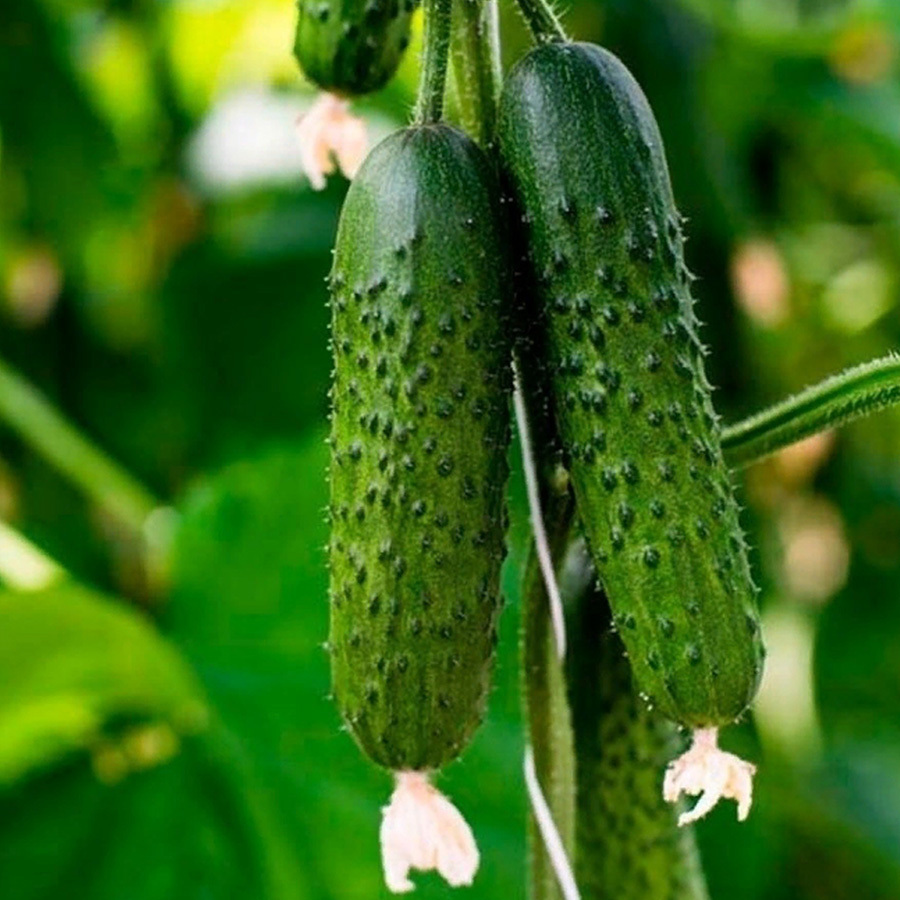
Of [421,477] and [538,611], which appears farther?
[538,611]

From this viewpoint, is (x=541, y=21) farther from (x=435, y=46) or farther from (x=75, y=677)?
(x=75, y=677)

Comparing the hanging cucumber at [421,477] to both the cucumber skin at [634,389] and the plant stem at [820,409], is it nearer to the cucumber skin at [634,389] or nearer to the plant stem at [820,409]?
the cucumber skin at [634,389]

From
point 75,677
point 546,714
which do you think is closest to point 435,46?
point 546,714

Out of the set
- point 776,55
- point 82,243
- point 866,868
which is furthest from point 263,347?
point 866,868

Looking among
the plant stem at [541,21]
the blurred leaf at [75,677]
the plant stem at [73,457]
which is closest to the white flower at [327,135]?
the plant stem at [541,21]

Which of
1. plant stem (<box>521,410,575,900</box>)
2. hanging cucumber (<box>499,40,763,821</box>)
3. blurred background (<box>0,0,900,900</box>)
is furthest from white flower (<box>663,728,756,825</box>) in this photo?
blurred background (<box>0,0,900,900</box>)

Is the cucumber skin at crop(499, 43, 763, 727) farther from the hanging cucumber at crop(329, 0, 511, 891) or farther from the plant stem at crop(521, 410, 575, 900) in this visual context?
the plant stem at crop(521, 410, 575, 900)
